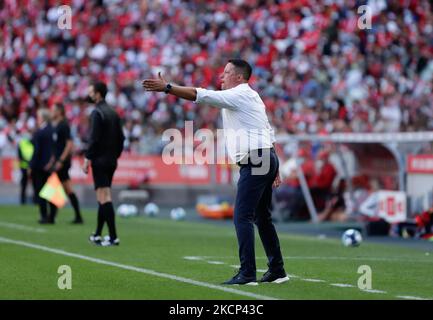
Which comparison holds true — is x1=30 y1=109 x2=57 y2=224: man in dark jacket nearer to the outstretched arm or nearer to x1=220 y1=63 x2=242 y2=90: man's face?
x1=220 y1=63 x2=242 y2=90: man's face

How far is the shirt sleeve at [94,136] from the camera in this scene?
15.5m

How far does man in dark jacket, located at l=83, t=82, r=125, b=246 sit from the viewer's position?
15.6 m

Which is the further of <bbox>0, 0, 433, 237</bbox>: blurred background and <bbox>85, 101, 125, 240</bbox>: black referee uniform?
<bbox>0, 0, 433, 237</bbox>: blurred background

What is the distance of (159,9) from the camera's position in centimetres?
3728

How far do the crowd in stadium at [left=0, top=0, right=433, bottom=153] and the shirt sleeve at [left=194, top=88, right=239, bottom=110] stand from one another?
15978 mm

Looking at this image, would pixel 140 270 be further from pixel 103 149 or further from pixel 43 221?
pixel 43 221

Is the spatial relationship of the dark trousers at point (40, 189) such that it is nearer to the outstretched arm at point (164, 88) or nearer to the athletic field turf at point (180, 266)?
the athletic field turf at point (180, 266)

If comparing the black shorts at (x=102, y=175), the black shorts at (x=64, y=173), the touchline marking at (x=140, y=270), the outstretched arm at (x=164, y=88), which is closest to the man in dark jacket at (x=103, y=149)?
the black shorts at (x=102, y=175)

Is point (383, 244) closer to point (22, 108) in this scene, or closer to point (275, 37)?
point (275, 37)

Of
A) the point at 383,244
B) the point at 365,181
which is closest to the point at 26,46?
the point at 365,181

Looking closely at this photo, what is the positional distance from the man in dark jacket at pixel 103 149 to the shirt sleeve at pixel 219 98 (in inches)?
213

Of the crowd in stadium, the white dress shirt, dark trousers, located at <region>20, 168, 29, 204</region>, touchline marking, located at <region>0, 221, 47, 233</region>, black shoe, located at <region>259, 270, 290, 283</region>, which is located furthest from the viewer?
the crowd in stadium

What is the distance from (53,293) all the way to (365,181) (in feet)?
45.1

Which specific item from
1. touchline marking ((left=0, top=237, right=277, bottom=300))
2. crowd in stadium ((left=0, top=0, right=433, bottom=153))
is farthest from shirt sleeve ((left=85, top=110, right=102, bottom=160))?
crowd in stadium ((left=0, top=0, right=433, bottom=153))
